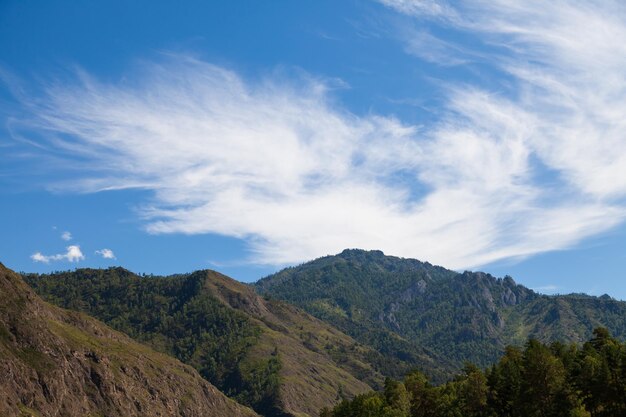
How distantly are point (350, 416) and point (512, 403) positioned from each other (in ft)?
199

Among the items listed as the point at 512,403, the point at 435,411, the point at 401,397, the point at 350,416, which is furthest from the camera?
the point at 350,416

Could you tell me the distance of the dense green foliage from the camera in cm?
10656

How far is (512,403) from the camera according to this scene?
11838 centimetres

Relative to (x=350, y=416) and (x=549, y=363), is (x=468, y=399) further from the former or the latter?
(x=350, y=416)

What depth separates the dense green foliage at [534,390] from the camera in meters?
107

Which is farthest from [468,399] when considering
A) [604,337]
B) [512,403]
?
[604,337]

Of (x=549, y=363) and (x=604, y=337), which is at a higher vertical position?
(x=604, y=337)

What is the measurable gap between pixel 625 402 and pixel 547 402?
13301 millimetres

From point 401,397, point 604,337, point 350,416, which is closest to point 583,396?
point 604,337

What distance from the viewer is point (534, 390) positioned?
11162 cm

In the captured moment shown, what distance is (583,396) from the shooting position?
4313 inches

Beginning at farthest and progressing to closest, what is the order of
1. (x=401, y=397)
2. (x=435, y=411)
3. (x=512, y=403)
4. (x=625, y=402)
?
1. (x=401, y=397)
2. (x=435, y=411)
3. (x=512, y=403)
4. (x=625, y=402)

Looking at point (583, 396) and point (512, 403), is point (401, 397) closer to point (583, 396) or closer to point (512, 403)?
point (512, 403)

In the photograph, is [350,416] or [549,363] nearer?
[549,363]
